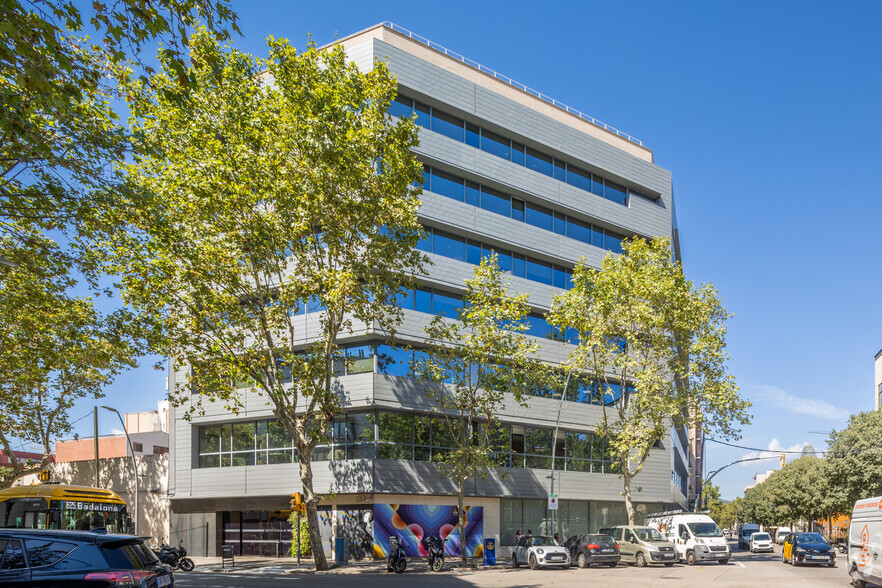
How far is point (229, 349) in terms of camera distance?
26875 millimetres

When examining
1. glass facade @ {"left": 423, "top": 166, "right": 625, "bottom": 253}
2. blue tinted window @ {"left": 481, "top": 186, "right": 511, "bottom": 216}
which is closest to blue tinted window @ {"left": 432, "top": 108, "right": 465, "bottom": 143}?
glass facade @ {"left": 423, "top": 166, "right": 625, "bottom": 253}

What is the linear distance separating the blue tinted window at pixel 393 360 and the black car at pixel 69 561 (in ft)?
78.7

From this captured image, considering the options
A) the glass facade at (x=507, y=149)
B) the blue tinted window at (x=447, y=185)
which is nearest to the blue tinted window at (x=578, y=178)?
the glass facade at (x=507, y=149)

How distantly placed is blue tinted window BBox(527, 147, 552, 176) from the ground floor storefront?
17.2 metres

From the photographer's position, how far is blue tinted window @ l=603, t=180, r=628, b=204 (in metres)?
47.8

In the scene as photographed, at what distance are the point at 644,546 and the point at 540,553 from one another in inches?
222

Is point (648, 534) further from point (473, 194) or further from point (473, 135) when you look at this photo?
point (473, 135)

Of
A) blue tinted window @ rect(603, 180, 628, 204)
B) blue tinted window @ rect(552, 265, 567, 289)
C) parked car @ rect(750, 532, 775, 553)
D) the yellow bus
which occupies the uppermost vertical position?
blue tinted window @ rect(603, 180, 628, 204)

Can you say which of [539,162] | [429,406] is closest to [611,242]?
[539,162]

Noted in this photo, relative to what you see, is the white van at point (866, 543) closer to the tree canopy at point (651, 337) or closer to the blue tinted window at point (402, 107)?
the tree canopy at point (651, 337)

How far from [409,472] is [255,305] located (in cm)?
1128

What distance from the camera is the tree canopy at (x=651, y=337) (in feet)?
127

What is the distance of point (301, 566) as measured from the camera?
3059 cm

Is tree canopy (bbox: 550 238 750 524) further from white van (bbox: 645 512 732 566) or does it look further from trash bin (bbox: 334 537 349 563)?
trash bin (bbox: 334 537 349 563)
